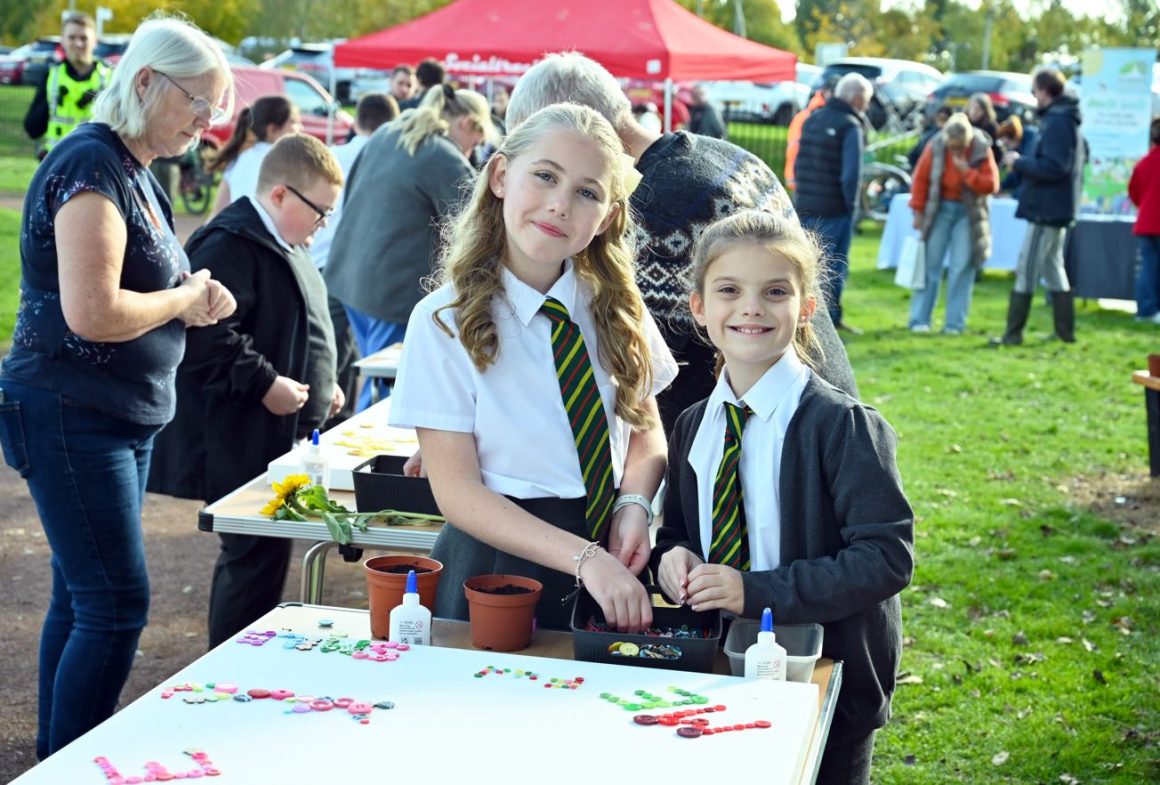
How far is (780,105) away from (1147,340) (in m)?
20.8

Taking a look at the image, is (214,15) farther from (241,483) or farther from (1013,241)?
(241,483)

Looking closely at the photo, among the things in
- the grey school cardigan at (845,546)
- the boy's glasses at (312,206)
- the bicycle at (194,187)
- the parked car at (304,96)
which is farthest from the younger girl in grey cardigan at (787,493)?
the parked car at (304,96)

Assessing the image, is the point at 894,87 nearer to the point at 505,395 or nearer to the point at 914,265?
the point at 914,265

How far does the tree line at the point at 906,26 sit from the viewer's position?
47094 mm

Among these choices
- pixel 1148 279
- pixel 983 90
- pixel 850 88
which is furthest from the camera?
pixel 983 90

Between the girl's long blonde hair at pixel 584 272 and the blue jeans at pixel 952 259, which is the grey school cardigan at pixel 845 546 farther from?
the blue jeans at pixel 952 259

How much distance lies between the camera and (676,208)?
3.29 metres

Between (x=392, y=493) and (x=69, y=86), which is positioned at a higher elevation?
(x=69, y=86)

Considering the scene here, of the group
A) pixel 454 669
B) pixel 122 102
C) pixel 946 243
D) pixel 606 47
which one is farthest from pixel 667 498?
pixel 606 47

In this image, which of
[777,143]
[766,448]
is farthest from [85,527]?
[777,143]

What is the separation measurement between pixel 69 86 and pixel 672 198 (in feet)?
27.0

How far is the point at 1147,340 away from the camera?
481 inches

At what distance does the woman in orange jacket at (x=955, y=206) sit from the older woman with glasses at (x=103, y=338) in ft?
31.4

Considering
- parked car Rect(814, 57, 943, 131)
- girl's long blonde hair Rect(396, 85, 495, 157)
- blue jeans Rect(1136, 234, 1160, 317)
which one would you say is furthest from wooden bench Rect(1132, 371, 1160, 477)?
parked car Rect(814, 57, 943, 131)
